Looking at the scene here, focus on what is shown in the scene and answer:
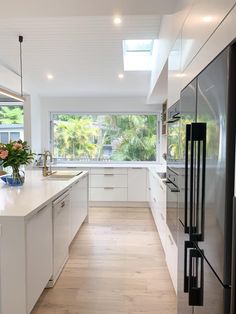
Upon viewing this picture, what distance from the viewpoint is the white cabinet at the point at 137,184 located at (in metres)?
5.49

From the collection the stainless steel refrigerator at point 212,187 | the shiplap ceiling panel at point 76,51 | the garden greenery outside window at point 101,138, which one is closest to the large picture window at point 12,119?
the garden greenery outside window at point 101,138

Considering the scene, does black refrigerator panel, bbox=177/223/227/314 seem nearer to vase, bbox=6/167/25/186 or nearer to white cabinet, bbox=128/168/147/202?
vase, bbox=6/167/25/186

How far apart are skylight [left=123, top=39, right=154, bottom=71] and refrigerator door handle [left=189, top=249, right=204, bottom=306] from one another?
12.3ft

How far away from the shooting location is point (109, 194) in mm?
5570

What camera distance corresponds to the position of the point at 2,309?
5.86ft

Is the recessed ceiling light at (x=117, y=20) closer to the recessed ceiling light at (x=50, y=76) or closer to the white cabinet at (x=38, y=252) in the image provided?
the recessed ceiling light at (x=50, y=76)

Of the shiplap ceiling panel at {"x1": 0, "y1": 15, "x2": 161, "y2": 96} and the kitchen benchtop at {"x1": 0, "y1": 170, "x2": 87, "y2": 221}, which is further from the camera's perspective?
the shiplap ceiling panel at {"x1": 0, "y1": 15, "x2": 161, "y2": 96}

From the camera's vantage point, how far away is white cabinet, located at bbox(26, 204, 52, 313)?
5.99 ft

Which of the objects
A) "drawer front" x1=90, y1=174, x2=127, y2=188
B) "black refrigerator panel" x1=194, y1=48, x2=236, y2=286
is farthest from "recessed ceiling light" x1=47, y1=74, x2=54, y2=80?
"black refrigerator panel" x1=194, y1=48, x2=236, y2=286

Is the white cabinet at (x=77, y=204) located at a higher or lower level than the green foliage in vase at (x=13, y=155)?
lower

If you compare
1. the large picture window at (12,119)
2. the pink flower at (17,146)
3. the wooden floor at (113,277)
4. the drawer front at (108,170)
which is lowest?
the wooden floor at (113,277)

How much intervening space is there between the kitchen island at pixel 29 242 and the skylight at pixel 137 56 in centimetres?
276

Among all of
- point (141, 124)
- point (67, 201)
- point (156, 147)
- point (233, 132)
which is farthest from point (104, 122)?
point (233, 132)

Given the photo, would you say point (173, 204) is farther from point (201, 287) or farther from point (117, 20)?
point (117, 20)
